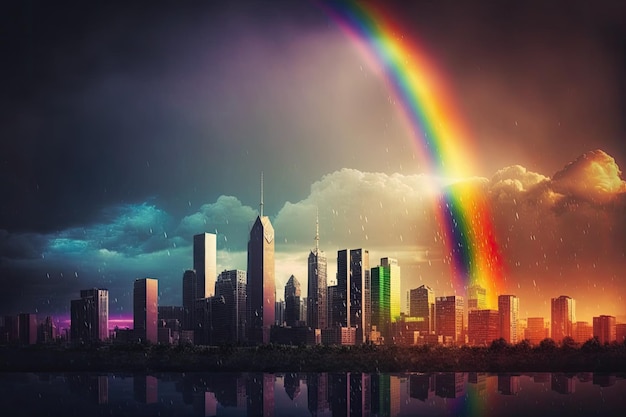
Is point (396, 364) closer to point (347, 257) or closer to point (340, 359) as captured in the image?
point (340, 359)

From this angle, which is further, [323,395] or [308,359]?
[308,359]

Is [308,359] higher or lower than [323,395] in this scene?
lower

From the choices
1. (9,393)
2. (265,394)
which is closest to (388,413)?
(265,394)

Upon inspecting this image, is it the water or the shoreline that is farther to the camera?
the shoreline
